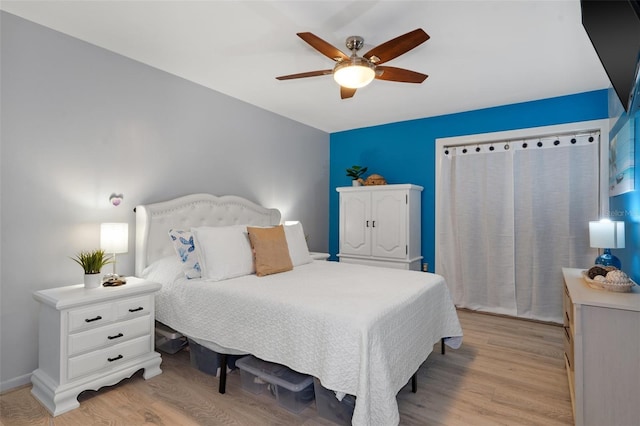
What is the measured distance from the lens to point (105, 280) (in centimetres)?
242

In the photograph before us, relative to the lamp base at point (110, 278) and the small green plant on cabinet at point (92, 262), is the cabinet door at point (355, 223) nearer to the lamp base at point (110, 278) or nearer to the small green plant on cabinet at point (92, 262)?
the lamp base at point (110, 278)

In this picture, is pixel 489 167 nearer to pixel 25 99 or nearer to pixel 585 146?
pixel 585 146

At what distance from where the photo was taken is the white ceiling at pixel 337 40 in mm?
2082

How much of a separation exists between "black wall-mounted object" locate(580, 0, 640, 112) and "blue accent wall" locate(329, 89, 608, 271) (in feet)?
4.87

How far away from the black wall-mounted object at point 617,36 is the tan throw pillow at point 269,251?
96.0 inches

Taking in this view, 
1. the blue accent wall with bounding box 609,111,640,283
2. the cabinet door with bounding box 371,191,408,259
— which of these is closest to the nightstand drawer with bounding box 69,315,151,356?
the cabinet door with bounding box 371,191,408,259

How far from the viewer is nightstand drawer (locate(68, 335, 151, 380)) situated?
2.03m

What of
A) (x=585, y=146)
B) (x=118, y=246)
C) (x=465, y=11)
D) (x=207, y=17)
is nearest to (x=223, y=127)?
(x=207, y=17)

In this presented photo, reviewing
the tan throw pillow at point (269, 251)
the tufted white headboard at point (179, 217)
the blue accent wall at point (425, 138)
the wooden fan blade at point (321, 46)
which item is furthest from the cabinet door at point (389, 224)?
the wooden fan blade at point (321, 46)

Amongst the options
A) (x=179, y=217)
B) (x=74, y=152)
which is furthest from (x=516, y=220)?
(x=74, y=152)

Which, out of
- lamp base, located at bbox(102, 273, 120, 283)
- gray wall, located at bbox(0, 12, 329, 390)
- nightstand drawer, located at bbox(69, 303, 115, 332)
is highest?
gray wall, located at bbox(0, 12, 329, 390)

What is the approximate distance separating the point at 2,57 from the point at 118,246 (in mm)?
1440

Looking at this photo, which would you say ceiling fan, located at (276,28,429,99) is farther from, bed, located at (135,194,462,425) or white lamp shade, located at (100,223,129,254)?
white lamp shade, located at (100,223,129,254)

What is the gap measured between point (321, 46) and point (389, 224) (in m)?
2.69
